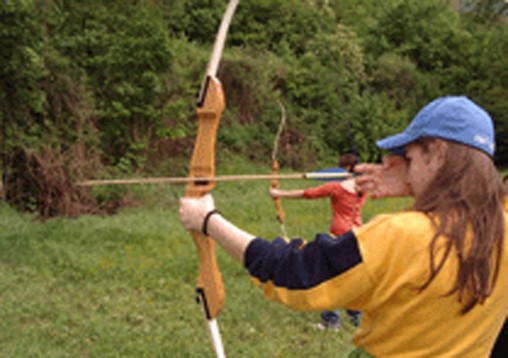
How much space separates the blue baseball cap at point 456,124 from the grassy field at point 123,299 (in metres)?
1.34

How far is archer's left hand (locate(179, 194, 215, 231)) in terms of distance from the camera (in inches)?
61.9

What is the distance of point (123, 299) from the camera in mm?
4891

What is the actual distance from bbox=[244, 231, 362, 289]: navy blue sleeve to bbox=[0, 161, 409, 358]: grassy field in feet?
4.64

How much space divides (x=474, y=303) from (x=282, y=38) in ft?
53.0

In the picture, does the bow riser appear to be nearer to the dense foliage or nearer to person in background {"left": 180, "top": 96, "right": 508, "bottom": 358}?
person in background {"left": 180, "top": 96, "right": 508, "bottom": 358}

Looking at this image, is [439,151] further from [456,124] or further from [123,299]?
[123,299]

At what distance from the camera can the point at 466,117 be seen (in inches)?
49.8

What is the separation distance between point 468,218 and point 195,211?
73 centimetres

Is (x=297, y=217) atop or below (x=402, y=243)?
below

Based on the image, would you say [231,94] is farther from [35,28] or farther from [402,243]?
[402,243]

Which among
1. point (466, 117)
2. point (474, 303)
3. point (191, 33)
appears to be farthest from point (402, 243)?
point (191, 33)

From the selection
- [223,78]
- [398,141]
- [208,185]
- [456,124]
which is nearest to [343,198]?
[208,185]

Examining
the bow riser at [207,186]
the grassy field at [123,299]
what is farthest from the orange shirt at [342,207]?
the bow riser at [207,186]

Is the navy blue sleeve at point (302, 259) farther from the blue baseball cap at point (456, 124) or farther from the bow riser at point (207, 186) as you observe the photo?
the bow riser at point (207, 186)
